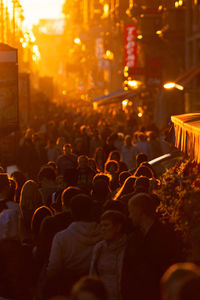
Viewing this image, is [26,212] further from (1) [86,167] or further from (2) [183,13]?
(2) [183,13]

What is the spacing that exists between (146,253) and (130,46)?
46.3m

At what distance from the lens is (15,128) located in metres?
18.6

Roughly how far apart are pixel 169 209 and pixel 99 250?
2.25 meters

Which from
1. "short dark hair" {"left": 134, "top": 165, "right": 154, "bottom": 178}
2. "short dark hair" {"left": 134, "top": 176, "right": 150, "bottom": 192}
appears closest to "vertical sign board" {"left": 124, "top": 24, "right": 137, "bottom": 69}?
"short dark hair" {"left": 134, "top": 165, "right": 154, "bottom": 178}

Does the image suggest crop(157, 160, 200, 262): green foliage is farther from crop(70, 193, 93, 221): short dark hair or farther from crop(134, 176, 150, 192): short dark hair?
crop(70, 193, 93, 221): short dark hair

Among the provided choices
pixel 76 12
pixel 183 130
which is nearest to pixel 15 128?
pixel 183 130

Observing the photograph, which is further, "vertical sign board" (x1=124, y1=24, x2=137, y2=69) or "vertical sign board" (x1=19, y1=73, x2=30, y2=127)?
"vertical sign board" (x1=124, y1=24, x2=137, y2=69)

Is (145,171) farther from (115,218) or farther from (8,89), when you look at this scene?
(8,89)

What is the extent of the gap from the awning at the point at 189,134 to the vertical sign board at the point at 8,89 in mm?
6252

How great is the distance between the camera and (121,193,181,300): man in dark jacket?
636 centimetres

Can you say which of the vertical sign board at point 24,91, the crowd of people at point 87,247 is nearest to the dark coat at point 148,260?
the crowd of people at point 87,247

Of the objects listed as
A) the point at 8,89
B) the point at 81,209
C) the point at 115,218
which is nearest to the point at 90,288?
the point at 115,218

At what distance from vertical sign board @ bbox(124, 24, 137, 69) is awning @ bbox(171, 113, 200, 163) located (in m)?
39.4

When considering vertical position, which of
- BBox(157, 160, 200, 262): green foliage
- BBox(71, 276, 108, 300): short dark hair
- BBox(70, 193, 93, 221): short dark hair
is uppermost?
BBox(71, 276, 108, 300): short dark hair
